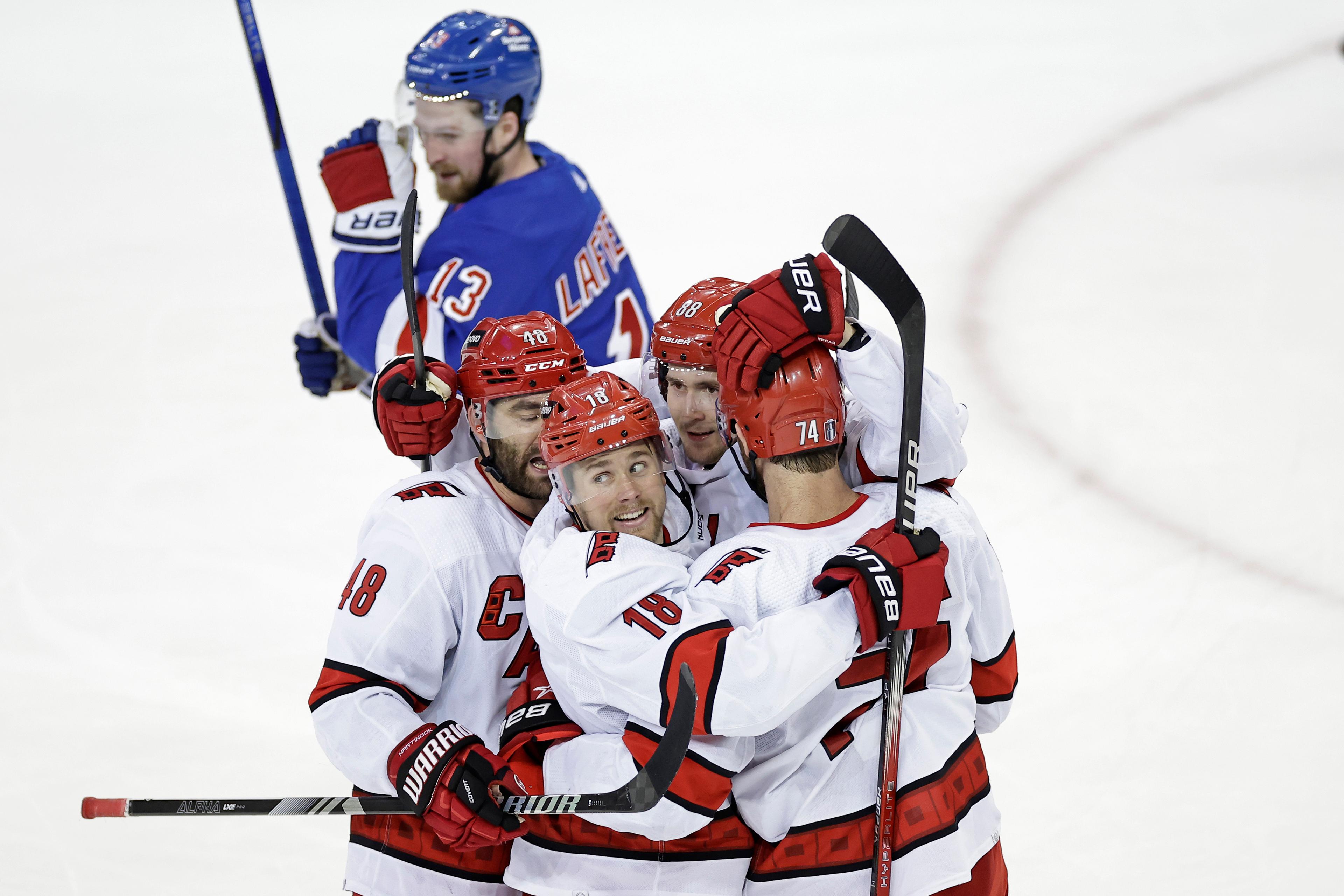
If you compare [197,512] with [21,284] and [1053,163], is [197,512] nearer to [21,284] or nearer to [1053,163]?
[21,284]

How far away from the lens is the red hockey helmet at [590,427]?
2426 mm

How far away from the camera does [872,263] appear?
7.68 feet

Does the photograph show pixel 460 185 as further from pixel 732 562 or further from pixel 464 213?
pixel 732 562

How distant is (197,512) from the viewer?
517cm

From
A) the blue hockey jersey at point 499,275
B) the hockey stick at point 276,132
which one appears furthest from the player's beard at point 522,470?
the hockey stick at point 276,132

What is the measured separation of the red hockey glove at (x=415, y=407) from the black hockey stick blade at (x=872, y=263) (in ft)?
2.88

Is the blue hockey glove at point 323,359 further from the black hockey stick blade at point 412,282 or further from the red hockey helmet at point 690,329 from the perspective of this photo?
the red hockey helmet at point 690,329

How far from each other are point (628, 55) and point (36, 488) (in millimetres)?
5265

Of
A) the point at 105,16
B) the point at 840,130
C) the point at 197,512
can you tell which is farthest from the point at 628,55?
the point at 197,512

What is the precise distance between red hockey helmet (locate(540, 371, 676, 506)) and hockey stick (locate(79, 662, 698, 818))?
47 cm

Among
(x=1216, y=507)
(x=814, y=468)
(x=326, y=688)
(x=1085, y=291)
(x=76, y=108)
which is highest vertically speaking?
(x=76, y=108)

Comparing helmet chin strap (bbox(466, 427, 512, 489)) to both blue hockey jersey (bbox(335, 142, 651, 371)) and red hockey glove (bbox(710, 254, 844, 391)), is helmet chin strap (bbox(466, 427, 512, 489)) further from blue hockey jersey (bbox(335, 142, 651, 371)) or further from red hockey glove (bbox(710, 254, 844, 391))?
blue hockey jersey (bbox(335, 142, 651, 371))

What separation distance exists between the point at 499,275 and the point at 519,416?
1209mm

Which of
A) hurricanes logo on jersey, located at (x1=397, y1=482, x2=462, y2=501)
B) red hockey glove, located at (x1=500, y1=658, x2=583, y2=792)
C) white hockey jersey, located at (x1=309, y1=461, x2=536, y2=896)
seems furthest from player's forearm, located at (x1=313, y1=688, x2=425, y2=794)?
hurricanes logo on jersey, located at (x1=397, y1=482, x2=462, y2=501)
